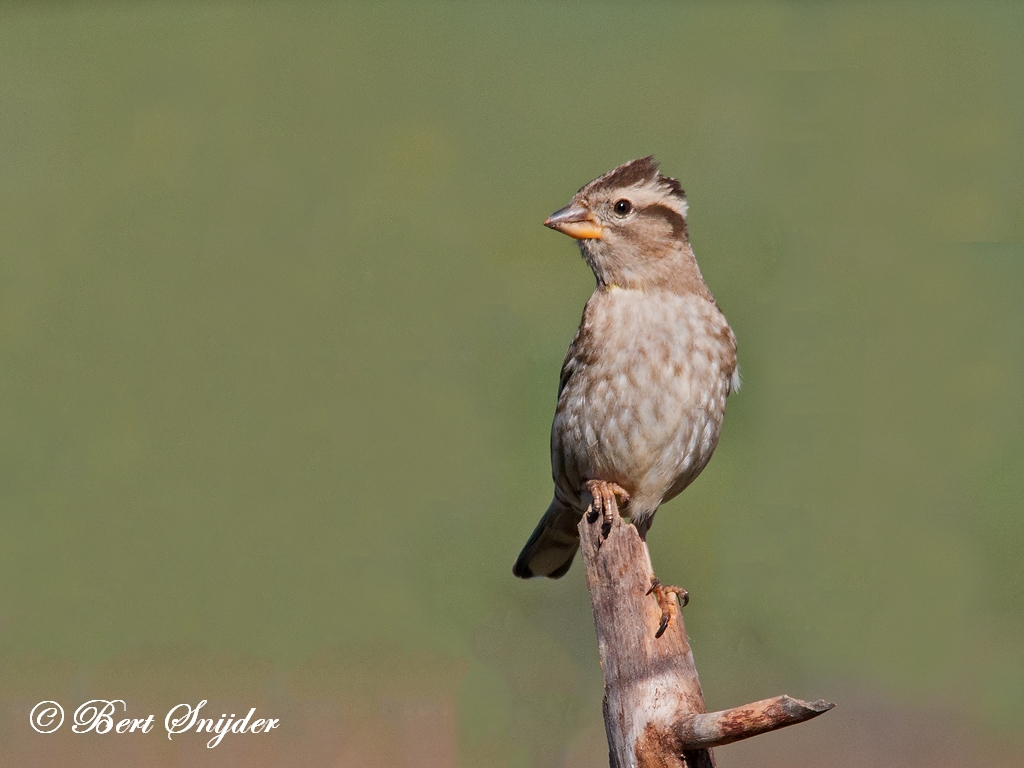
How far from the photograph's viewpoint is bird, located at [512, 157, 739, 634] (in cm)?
572

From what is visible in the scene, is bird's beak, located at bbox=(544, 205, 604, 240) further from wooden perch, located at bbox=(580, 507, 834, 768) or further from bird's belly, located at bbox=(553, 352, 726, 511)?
wooden perch, located at bbox=(580, 507, 834, 768)

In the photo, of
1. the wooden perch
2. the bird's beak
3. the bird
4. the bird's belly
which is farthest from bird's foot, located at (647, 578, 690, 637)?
the bird's beak

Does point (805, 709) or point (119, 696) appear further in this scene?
point (119, 696)

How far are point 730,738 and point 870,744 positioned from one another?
4689 mm

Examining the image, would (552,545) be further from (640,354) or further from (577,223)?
(577,223)

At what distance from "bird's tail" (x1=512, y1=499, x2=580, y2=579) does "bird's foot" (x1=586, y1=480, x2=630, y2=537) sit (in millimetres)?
451

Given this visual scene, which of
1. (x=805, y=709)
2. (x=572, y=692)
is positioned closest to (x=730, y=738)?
(x=805, y=709)

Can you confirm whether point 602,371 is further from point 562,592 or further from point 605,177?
point 562,592

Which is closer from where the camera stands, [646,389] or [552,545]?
[646,389]

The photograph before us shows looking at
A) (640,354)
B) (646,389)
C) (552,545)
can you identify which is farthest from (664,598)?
(552,545)

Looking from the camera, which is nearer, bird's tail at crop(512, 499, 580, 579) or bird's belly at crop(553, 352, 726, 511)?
bird's belly at crop(553, 352, 726, 511)

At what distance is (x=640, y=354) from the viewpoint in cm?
571

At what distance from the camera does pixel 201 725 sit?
7352 millimetres

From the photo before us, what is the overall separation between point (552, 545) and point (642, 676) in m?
1.83
